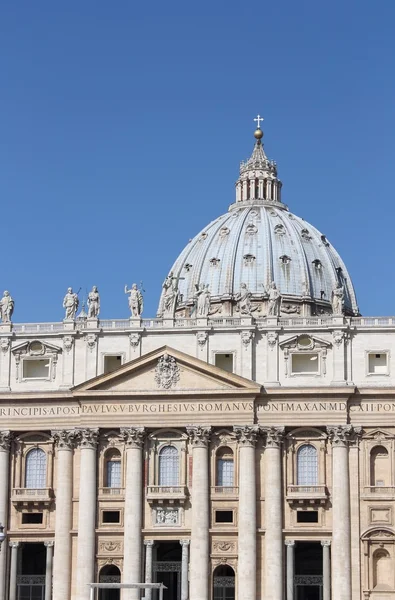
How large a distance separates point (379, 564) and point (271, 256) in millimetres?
64834

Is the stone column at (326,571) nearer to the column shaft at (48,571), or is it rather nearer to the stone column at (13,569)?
the column shaft at (48,571)

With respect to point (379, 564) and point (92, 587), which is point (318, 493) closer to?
point (379, 564)

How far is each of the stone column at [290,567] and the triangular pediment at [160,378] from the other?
10812 mm

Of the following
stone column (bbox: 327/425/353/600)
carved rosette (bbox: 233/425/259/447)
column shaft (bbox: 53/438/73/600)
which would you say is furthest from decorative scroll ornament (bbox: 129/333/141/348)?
stone column (bbox: 327/425/353/600)

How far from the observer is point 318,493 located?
291 ft

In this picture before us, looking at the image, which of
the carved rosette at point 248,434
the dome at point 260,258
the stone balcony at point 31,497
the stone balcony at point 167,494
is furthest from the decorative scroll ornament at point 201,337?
the dome at point 260,258

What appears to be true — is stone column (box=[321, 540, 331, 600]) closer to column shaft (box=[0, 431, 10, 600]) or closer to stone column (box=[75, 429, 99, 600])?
stone column (box=[75, 429, 99, 600])

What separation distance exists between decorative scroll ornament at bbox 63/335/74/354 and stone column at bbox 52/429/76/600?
5597mm

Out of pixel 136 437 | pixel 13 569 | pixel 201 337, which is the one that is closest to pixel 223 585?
pixel 136 437

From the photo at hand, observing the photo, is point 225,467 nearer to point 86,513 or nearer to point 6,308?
point 86,513

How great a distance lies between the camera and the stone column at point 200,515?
88125 mm

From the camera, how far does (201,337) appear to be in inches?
3637

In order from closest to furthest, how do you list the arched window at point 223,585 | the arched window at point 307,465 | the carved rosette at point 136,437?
1. the arched window at point 223,585
2. the arched window at point 307,465
3. the carved rosette at point 136,437

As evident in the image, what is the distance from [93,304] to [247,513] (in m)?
17.7
